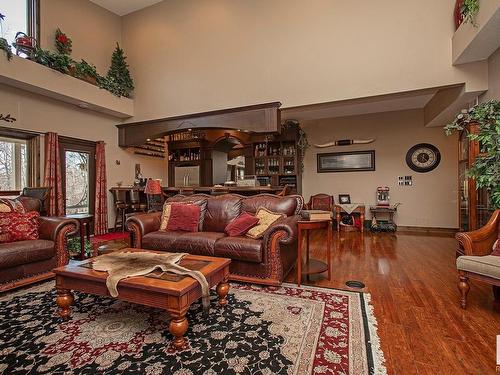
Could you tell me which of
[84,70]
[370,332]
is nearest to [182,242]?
[370,332]

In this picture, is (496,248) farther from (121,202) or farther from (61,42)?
(61,42)

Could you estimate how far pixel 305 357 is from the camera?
1.61 m

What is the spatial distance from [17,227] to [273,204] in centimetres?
302

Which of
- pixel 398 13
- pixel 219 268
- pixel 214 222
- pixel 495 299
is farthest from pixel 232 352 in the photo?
pixel 398 13

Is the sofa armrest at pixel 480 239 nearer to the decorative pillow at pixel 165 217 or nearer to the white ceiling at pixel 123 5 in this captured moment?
the decorative pillow at pixel 165 217

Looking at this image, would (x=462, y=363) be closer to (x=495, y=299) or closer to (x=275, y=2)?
(x=495, y=299)

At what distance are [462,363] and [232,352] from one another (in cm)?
141

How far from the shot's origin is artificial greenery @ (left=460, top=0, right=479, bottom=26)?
3.09 metres

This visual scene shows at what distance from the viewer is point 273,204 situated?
3.45 metres

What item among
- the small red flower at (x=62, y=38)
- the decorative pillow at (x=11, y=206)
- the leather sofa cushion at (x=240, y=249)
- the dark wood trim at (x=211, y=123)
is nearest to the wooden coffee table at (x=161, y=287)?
the leather sofa cushion at (x=240, y=249)

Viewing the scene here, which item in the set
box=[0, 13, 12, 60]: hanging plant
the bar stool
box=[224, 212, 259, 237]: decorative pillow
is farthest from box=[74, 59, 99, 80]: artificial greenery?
box=[224, 212, 259, 237]: decorative pillow

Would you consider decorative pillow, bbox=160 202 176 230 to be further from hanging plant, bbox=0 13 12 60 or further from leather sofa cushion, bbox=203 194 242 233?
hanging plant, bbox=0 13 12 60

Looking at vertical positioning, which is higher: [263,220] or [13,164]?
[13,164]

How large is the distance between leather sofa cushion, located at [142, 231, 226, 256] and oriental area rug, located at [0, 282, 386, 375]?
29.9 inches
